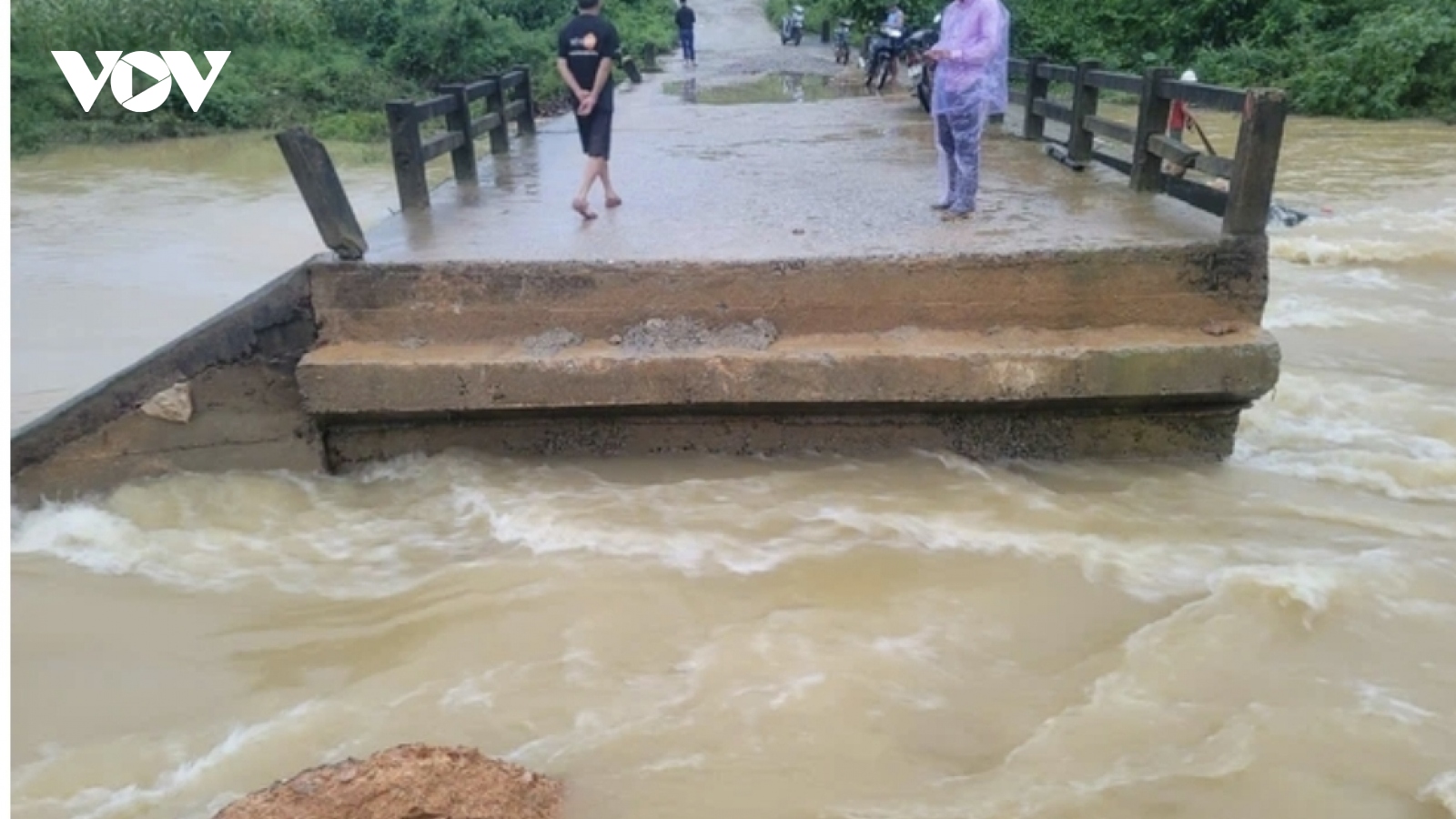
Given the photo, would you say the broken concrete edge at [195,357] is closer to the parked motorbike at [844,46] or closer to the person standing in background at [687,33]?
the parked motorbike at [844,46]

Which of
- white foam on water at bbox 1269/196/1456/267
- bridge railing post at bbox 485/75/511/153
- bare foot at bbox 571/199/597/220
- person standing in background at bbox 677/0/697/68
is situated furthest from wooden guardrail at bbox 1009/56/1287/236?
person standing in background at bbox 677/0/697/68

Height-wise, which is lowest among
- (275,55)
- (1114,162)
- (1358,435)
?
(1358,435)

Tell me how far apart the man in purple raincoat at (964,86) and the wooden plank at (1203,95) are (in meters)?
0.96

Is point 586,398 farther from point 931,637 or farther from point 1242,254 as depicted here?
point 1242,254

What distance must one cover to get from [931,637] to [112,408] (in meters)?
4.14

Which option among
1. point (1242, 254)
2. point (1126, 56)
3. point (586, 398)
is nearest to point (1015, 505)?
point (1242, 254)

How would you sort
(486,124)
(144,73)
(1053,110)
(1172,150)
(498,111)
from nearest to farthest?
(1172,150)
(1053,110)
(486,124)
(498,111)
(144,73)

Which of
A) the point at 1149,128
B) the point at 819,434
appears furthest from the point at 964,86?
the point at 819,434

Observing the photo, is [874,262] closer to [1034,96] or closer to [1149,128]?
[1149,128]

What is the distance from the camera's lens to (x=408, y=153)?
761 cm

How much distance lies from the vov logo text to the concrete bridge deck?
18.5 m

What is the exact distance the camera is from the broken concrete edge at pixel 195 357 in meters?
6.16

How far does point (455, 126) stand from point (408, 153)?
5.06 feet

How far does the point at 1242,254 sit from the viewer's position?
19.6ft
